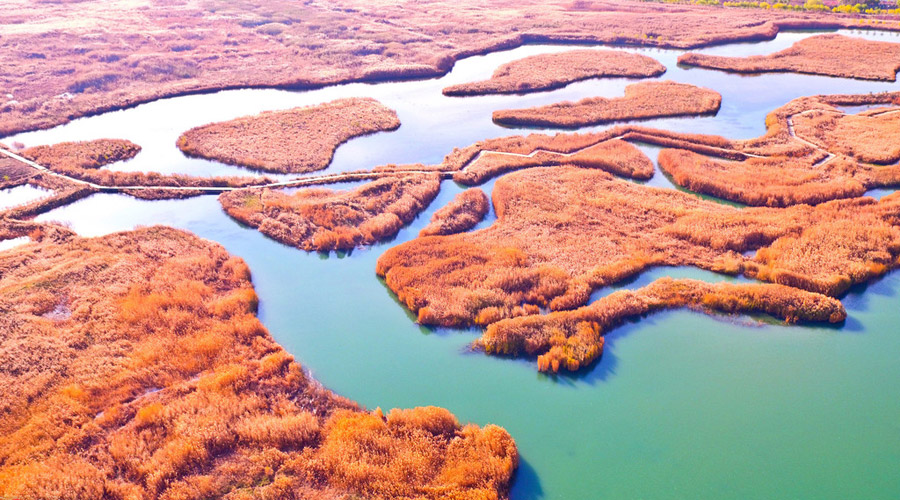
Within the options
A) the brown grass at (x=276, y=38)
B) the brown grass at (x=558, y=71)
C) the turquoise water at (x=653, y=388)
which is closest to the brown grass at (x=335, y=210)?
the turquoise water at (x=653, y=388)

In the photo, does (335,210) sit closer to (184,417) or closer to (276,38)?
(184,417)

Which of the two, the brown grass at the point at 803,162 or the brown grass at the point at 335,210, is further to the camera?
the brown grass at the point at 803,162

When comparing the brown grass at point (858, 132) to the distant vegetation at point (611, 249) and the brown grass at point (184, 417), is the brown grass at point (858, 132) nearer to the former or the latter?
the distant vegetation at point (611, 249)

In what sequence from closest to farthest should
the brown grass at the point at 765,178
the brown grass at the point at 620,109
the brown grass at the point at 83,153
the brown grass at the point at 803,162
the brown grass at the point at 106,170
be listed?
the brown grass at the point at 765,178 < the brown grass at the point at 803,162 < the brown grass at the point at 106,170 < the brown grass at the point at 83,153 < the brown grass at the point at 620,109

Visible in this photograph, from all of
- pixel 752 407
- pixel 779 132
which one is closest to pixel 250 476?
pixel 752 407

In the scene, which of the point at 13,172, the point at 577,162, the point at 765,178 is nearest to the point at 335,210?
the point at 577,162

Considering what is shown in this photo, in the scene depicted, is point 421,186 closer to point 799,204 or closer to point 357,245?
point 357,245

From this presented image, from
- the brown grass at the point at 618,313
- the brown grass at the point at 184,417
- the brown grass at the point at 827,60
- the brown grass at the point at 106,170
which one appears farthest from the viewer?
the brown grass at the point at 827,60
